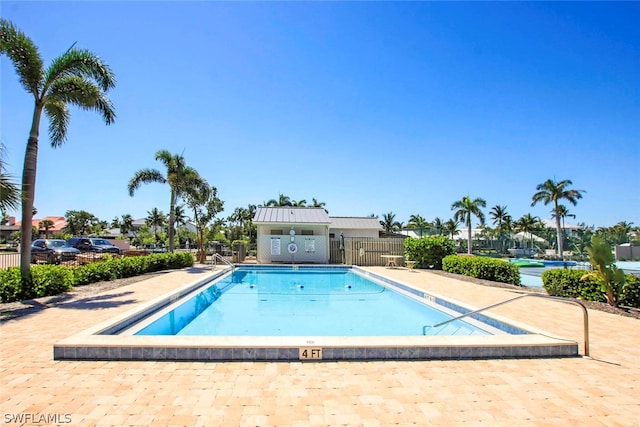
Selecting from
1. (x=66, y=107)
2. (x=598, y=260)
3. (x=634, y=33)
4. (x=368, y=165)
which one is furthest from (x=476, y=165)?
(x=66, y=107)

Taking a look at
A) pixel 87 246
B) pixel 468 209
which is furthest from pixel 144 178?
pixel 468 209

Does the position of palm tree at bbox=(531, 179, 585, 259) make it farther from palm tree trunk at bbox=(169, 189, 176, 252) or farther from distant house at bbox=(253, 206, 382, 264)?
palm tree trunk at bbox=(169, 189, 176, 252)

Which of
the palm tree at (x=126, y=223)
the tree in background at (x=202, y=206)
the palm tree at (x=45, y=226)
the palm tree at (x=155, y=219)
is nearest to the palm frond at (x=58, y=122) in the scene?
the tree in background at (x=202, y=206)

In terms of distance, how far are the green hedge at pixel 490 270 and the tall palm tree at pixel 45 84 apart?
13.8 meters

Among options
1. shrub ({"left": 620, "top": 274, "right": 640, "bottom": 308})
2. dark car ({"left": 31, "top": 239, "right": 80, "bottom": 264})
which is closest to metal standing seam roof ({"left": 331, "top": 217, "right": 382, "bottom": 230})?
dark car ({"left": 31, "top": 239, "right": 80, "bottom": 264})

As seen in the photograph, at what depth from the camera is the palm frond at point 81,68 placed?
8367mm

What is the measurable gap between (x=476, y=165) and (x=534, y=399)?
21.0 meters

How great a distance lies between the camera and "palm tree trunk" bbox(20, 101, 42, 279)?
798cm

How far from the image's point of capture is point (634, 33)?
31.0 ft

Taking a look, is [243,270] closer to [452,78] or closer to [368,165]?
[368,165]

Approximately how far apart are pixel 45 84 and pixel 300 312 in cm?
882

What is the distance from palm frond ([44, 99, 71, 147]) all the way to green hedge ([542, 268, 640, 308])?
579 inches

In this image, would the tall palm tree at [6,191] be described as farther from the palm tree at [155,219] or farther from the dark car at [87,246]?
the palm tree at [155,219]

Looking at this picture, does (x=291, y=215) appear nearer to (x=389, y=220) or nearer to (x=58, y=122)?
(x=58, y=122)
